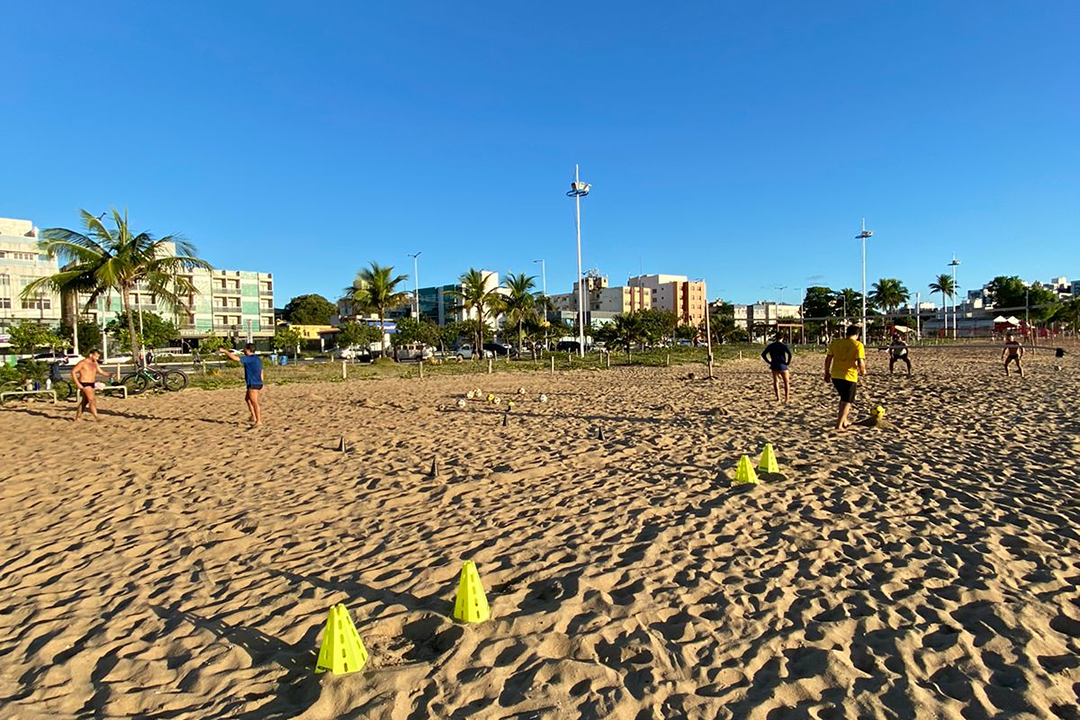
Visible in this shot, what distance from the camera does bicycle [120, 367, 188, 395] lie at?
1708 centimetres

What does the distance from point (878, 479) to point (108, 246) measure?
22.8 m

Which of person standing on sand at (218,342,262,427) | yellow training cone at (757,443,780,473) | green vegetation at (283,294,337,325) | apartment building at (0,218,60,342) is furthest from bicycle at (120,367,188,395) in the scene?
green vegetation at (283,294,337,325)

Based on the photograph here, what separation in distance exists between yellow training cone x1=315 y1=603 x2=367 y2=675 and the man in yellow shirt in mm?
8815

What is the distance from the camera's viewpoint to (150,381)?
57.2 ft

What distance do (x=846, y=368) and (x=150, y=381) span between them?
18.6m

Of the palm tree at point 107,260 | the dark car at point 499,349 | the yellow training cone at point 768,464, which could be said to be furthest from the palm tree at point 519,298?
the yellow training cone at point 768,464

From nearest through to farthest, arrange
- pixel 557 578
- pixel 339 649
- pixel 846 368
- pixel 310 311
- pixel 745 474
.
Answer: pixel 339 649 < pixel 557 578 < pixel 745 474 < pixel 846 368 < pixel 310 311

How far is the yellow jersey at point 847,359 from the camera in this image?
378 inches

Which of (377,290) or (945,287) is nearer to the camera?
(377,290)

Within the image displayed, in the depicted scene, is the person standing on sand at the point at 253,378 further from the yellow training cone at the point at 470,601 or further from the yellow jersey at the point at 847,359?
the yellow jersey at the point at 847,359

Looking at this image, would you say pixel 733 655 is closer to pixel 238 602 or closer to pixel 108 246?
pixel 238 602

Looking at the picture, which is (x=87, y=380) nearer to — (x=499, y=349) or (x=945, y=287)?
(x=499, y=349)

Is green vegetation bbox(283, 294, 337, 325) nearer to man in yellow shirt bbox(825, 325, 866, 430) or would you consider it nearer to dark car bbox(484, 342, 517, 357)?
dark car bbox(484, 342, 517, 357)

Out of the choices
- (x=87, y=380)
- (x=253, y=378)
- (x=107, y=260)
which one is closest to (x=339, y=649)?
(x=253, y=378)
